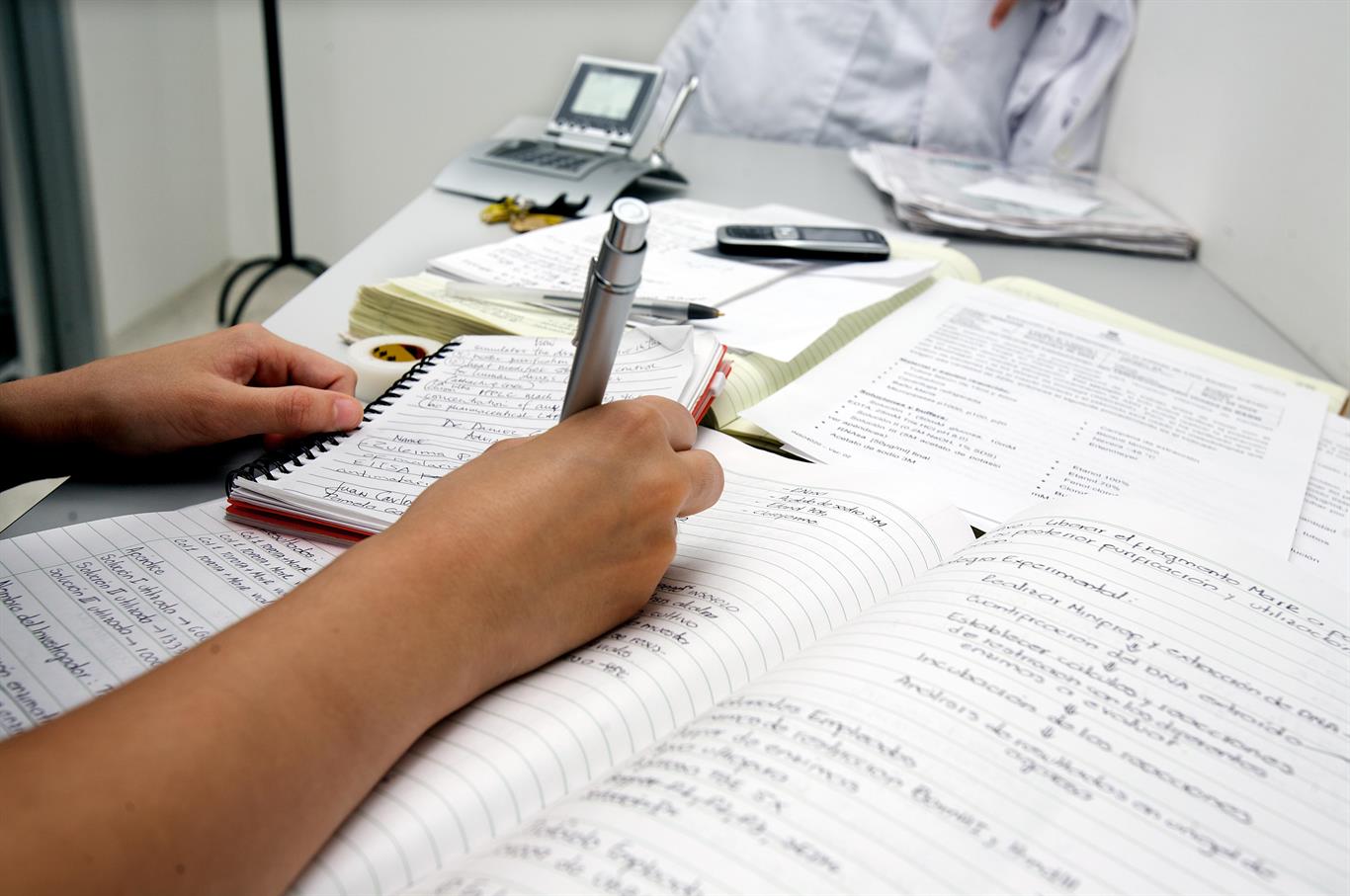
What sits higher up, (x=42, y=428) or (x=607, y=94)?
(x=607, y=94)

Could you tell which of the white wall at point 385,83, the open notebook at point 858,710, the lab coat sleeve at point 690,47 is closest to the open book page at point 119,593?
the open notebook at point 858,710

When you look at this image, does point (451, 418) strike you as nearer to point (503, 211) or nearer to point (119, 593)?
point (119, 593)

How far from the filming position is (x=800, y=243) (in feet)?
2.78

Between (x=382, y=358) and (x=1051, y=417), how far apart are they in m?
0.43

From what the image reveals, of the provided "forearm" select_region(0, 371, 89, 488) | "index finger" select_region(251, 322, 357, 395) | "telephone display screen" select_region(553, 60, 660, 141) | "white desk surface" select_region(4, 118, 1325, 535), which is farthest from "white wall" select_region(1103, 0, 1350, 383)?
"forearm" select_region(0, 371, 89, 488)

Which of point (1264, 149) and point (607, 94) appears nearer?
point (1264, 149)

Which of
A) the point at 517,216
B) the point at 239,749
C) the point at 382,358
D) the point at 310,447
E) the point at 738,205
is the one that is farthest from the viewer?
the point at 738,205

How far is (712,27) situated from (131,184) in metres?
1.19

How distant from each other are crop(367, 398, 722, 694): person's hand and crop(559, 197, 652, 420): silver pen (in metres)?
0.01

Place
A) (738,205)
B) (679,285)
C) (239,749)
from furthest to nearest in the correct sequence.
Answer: (738,205)
(679,285)
(239,749)

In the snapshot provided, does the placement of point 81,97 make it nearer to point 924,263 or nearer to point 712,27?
point 712,27

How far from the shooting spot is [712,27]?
1.62 m

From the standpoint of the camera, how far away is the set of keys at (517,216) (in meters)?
0.94

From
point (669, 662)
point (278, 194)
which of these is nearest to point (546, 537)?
point (669, 662)
